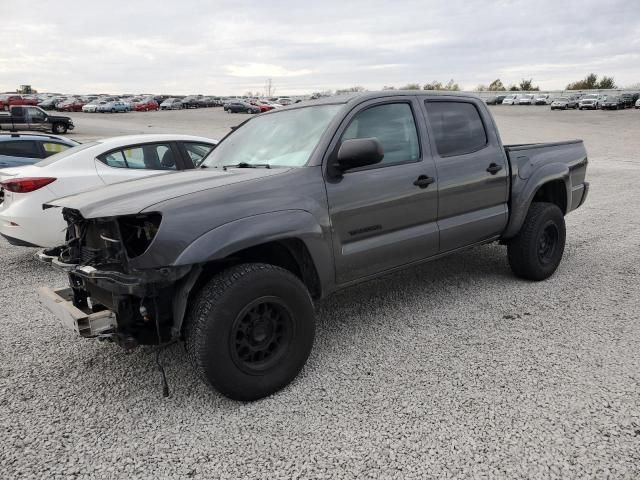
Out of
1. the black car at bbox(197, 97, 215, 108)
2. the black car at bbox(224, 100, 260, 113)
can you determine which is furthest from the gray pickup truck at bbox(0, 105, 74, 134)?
the black car at bbox(197, 97, 215, 108)

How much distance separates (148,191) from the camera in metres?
3.13

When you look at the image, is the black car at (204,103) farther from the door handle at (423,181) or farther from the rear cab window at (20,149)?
the door handle at (423,181)

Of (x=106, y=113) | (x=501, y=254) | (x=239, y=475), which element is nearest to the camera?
(x=239, y=475)

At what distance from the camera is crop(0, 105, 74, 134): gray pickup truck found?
25562 mm

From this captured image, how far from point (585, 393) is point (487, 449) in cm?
89

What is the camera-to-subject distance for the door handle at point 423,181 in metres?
3.91

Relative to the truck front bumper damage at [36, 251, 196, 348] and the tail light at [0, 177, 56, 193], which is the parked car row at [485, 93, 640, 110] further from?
the truck front bumper damage at [36, 251, 196, 348]

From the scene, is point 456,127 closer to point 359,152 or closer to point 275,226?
point 359,152

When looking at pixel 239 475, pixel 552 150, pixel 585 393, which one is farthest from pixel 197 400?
pixel 552 150

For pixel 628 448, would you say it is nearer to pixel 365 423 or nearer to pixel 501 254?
pixel 365 423

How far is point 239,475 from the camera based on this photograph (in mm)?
2455

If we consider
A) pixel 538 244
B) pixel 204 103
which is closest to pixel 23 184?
pixel 538 244

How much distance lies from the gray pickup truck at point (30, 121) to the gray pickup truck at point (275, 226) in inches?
1028

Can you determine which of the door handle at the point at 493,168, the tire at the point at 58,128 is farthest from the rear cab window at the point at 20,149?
the tire at the point at 58,128
